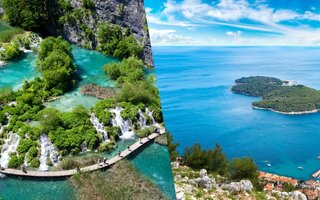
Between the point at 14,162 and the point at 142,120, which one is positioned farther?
the point at 142,120

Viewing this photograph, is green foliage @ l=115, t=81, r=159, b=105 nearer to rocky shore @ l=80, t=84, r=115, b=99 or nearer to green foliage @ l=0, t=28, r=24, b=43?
rocky shore @ l=80, t=84, r=115, b=99

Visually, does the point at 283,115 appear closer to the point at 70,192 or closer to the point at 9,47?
the point at 70,192

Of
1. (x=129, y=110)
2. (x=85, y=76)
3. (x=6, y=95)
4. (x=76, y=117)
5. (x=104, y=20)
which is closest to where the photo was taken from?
(x=6, y=95)

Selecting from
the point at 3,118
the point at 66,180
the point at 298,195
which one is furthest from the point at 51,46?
the point at 298,195

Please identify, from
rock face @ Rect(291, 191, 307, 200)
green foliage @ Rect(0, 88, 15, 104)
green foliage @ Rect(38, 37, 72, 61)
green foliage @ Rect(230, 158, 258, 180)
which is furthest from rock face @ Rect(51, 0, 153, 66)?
rock face @ Rect(291, 191, 307, 200)

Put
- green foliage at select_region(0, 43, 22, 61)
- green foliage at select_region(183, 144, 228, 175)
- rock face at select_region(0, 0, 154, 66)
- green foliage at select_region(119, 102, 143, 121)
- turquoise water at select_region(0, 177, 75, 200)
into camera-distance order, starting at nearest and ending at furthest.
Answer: turquoise water at select_region(0, 177, 75, 200)
green foliage at select_region(183, 144, 228, 175)
green foliage at select_region(0, 43, 22, 61)
green foliage at select_region(119, 102, 143, 121)
rock face at select_region(0, 0, 154, 66)

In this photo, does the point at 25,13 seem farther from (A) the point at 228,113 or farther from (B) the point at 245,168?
(B) the point at 245,168

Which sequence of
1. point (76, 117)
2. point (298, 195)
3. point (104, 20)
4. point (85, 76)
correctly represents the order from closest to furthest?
point (298, 195), point (76, 117), point (85, 76), point (104, 20)
